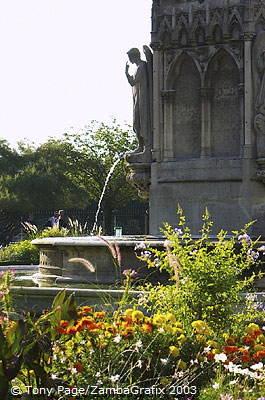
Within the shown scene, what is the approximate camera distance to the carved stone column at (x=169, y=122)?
14.0m

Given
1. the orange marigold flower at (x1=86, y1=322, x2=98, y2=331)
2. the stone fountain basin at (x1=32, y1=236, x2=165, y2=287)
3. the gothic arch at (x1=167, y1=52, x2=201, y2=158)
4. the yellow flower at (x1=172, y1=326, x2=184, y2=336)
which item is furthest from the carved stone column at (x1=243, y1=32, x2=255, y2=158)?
the orange marigold flower at (x1=86, y1=322, x2=98, y2=331)

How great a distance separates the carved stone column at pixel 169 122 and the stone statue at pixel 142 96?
10.8 inches

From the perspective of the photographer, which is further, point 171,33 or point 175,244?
point 171,33

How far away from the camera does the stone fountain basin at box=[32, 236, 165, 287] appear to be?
432 inches

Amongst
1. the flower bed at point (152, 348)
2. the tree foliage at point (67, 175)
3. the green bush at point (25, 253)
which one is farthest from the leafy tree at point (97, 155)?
the flower bed at point (152, 348)

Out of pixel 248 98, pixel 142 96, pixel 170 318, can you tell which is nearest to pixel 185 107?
pixel 142 96

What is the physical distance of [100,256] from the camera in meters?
11.4

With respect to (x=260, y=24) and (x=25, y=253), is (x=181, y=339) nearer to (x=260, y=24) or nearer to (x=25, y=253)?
(x=260, y=24)

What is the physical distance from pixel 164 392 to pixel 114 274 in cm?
489

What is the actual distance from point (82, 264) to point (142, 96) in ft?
12.4

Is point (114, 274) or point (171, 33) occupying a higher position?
point (171, 33)

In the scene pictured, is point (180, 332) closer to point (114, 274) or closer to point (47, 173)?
point (114, 274)

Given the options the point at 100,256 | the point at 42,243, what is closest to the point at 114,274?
the point at 100,256

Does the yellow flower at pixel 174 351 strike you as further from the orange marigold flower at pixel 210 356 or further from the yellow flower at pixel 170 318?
the yellow flower at pixel 170 318
